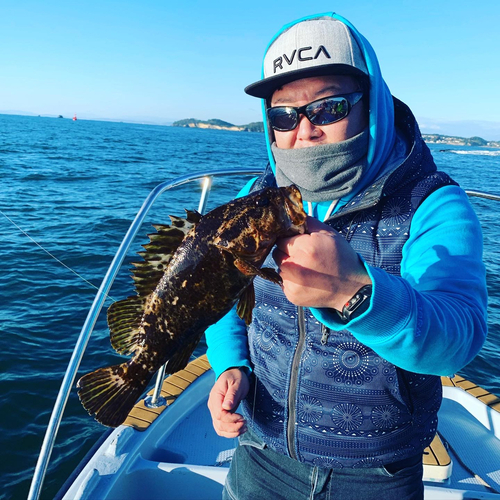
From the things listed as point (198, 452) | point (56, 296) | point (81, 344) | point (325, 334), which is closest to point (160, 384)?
point (198, 452)

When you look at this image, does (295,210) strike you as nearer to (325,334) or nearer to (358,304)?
(358,304)

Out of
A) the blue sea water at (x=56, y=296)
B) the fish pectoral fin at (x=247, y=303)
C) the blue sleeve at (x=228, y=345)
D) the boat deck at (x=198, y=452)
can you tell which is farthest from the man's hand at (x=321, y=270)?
the blue sea water at (x=56, y=296)

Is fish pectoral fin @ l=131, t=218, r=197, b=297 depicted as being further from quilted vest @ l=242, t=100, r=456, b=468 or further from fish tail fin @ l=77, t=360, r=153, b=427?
quilted vest @ l=242, t=100, r=456, b=468

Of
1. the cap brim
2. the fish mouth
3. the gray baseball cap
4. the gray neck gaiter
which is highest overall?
the gray baseball cap

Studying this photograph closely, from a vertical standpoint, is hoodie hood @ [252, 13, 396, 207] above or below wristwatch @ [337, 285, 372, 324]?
above

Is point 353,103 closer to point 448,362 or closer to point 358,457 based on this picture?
point 448,362

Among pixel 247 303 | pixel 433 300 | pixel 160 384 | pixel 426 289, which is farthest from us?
pixel 160 384

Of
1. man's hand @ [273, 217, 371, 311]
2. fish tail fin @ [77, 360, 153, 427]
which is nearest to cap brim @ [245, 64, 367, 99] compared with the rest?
man's hand @ [273, 217, 371, 311]

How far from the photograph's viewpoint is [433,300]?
5.88 ft

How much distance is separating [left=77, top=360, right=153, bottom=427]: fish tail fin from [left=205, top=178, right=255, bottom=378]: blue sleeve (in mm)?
714

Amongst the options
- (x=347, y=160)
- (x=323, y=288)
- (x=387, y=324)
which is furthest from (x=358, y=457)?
(x=347, y=160)

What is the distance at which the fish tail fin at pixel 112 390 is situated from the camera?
2.18 metres

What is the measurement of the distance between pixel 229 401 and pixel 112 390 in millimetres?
761

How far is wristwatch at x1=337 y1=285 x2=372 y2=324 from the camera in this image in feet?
5.49
